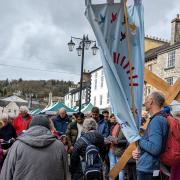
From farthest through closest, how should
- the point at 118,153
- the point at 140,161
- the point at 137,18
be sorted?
the point at 118,153 → the point at 137,18 → the point at 140,161

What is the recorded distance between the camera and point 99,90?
59562mm

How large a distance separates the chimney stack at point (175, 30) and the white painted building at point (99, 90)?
693 inches

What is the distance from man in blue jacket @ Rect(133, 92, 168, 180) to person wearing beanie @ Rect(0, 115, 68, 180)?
3.59ft

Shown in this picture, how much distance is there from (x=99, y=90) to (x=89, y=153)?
53.7 m

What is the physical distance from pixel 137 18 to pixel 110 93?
3.75ft

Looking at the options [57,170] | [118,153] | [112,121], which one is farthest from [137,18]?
[112,121]

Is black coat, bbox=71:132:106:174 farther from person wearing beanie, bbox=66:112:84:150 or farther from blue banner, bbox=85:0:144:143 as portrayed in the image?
person wearing beanie, bbox=66:112:84:150

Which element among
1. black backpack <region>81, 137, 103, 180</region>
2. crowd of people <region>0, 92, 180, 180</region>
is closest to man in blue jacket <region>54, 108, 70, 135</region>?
crowd of people <region>0, 92, 180, 180</region>

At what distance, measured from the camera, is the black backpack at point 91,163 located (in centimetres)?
595

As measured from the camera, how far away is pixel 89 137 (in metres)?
6.06

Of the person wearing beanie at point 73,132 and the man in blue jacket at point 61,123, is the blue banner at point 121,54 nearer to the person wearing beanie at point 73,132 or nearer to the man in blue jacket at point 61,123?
the person wearing beanie at point 73,132

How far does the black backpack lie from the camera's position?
19.5 feet

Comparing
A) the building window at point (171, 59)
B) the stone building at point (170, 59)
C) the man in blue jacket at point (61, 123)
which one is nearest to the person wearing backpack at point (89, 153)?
the man in blue jacket at point (61, 123)

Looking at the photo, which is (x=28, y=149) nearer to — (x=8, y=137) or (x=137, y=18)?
(x=137, y=18)
